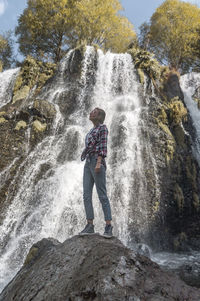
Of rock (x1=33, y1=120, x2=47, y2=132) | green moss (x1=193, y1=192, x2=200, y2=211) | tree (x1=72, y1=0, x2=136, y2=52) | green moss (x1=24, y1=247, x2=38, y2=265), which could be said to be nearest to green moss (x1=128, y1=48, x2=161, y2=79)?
rock (x1=33, y1=120, x2=47, y2=132)

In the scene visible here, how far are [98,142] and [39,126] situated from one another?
754cm

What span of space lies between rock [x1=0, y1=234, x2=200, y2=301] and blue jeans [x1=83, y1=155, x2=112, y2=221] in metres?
0.69

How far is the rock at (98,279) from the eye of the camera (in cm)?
190

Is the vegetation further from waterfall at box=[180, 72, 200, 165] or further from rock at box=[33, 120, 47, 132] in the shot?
rock at box=[33, 120, 47, 132]

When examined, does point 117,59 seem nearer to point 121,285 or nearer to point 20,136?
point 20,136

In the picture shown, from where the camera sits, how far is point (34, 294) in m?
2.30

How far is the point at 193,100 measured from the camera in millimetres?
15953

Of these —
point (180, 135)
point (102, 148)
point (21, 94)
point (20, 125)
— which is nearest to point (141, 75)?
point (180, 135)

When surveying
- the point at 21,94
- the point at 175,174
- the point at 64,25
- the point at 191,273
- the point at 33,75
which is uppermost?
the point at 64,25

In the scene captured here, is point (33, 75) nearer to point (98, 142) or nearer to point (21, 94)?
point (21, 94)

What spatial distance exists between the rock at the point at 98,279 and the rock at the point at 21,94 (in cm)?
1191

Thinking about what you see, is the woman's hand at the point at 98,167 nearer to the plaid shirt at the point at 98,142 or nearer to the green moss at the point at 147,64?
the plaid shirt at the point at 98,142

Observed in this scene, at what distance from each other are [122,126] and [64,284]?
8.82 metres

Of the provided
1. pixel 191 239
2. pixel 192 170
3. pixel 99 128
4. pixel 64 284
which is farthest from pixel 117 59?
pixel 64 284
